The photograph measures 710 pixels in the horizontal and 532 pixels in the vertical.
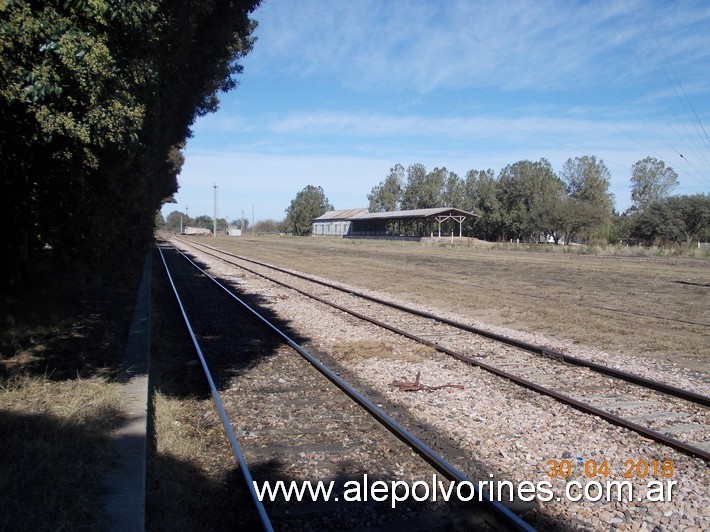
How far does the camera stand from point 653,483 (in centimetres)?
502

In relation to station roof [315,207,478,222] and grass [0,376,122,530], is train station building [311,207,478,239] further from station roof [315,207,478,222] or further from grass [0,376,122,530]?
grass [0,376,122,530]

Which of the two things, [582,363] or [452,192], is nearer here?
[582,363]

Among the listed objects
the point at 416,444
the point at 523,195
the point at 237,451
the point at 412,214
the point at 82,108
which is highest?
the point at 523,195

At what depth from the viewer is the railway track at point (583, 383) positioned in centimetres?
640

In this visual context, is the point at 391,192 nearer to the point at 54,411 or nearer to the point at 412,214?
the point at 412,214

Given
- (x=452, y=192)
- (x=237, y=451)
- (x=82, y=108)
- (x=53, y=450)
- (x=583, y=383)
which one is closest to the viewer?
(x=53, y=450)

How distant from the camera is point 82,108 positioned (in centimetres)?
591

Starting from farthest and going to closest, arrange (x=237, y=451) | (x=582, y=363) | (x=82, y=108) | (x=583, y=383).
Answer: (x=582, y=363)
(x=583, y=383)
(x=82, y=108)
(x=237, y=451)

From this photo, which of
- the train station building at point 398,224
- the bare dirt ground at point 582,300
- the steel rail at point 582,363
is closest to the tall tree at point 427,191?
the train station building at point 398,224

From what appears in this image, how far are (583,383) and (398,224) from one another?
98.4 meters

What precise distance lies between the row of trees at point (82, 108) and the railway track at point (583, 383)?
619 cm

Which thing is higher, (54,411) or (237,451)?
(54,411)

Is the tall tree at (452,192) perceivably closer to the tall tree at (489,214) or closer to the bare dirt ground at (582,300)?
the tall tree at (489,214)

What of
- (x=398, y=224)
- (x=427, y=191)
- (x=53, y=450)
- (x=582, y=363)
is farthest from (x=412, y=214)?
(x=53, y=450)
